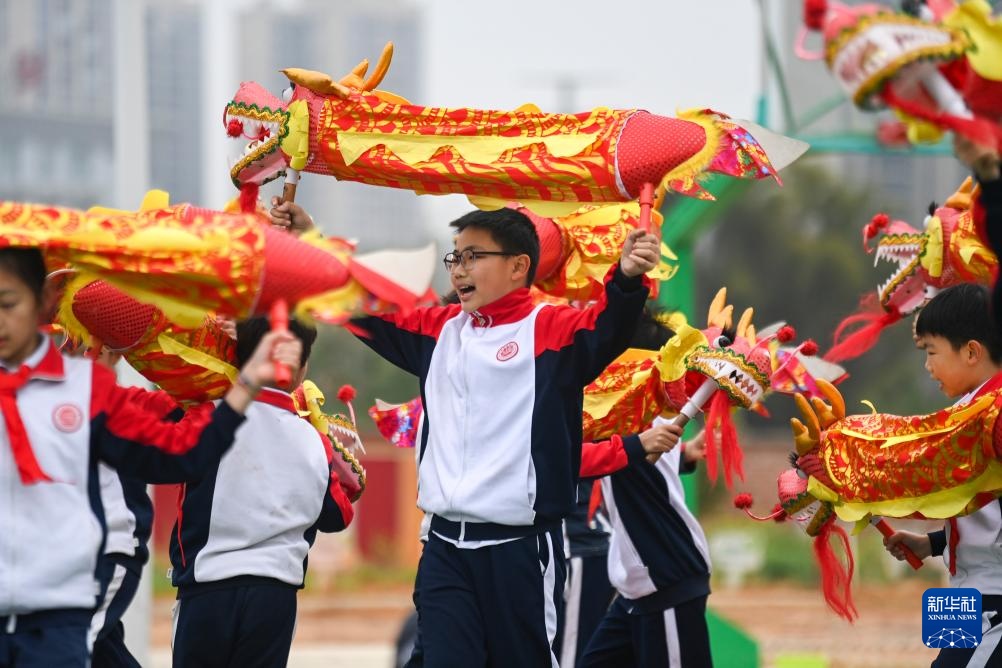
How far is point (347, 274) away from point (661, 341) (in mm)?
2426

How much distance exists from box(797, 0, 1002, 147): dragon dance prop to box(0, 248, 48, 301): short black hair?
2042 mm

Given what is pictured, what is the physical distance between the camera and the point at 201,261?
13.5 feet

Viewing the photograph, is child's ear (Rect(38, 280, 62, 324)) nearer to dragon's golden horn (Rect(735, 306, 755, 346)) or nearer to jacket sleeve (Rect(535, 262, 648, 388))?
jacket sleeve (Rect(535, 262, 648, 388))

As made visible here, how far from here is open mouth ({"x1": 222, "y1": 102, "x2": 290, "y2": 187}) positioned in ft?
17.3

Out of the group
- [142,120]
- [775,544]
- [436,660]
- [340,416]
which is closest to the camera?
[436,660]

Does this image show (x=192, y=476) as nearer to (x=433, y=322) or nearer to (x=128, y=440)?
(x=128, y=440)

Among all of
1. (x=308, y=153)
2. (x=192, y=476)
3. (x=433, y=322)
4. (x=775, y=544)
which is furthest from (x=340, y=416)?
(x=775, y=544)

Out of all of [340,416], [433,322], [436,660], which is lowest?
[436,660]

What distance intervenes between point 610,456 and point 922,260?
1.33 metres

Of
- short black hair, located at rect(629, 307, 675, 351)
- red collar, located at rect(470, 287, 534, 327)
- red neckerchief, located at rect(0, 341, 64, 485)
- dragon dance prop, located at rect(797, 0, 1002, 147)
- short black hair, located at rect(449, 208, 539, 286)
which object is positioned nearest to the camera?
dragon dance prop, located at rect(797, 0, 1002, 147)

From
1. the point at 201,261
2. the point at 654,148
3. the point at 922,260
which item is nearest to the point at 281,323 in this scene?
the point at 201,261

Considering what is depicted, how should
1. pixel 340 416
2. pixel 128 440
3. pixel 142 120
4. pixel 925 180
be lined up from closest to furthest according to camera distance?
1. pixel 128 440
2. pixel 340 416
3. pixel 142 120
4. pixel 925 180

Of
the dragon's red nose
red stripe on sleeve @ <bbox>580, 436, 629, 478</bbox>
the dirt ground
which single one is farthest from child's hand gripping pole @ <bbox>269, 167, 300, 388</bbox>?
the dirt ground

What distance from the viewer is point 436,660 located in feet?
16.6
